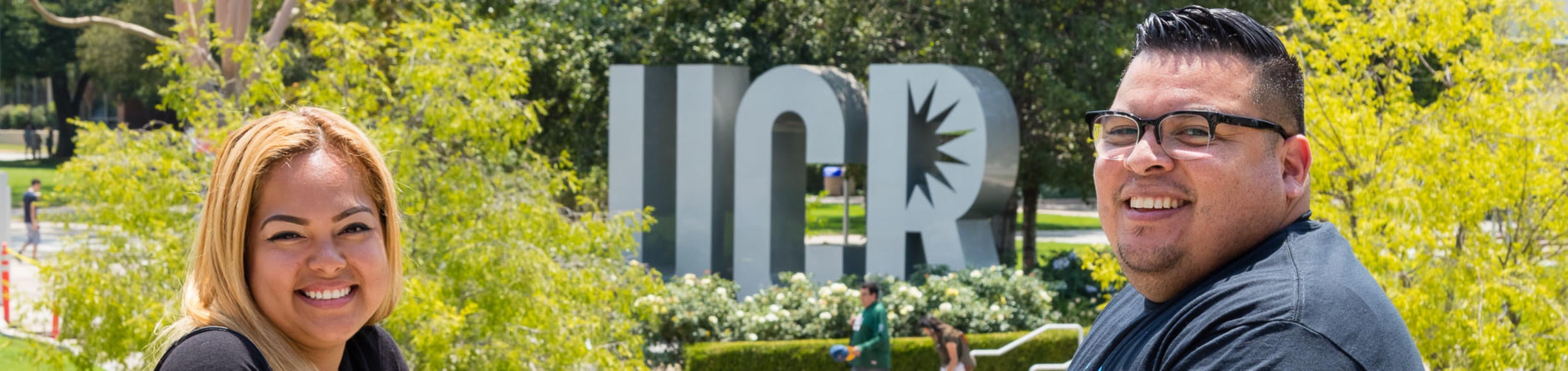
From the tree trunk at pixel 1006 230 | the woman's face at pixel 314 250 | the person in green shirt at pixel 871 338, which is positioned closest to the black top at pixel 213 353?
the woman's face at pixel 314 250

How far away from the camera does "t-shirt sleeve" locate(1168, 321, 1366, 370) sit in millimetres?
1594

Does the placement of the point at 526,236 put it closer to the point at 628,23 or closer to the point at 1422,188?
the point at 1422,188

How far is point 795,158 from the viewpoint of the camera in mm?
15539

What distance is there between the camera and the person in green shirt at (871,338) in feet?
33.2

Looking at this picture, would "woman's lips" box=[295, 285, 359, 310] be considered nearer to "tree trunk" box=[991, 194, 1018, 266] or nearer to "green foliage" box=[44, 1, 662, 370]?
"green foliage" box=[44, 1, 662, 370]

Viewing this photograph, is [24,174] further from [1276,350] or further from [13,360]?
[1276,350]

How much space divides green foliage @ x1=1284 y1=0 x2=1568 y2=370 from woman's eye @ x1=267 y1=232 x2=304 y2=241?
17.7 feet

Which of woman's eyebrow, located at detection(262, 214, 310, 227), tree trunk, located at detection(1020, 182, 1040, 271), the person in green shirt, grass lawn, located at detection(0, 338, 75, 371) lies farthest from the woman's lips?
tree trunk, located at detection(1020, 182, 1040, 271)

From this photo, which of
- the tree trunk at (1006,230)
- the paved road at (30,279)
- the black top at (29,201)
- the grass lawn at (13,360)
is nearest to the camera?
the paved road at (30,279)

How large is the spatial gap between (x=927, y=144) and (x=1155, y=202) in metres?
12.6

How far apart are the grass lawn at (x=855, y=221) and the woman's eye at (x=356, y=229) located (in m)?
27.0

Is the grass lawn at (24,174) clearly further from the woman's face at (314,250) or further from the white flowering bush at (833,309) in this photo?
the woman's face at (314,250)

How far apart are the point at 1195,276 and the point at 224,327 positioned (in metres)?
1.48

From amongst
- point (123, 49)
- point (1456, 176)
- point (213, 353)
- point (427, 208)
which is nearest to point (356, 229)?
point (213, 353)
